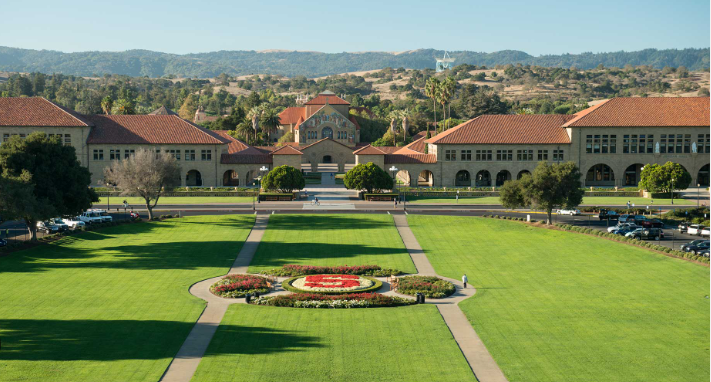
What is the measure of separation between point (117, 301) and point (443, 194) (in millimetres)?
66427

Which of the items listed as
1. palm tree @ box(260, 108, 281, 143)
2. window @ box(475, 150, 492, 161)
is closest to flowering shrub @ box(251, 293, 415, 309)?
window @ box(475, 150, 492, 161)

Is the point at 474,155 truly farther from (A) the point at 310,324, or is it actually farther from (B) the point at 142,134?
(A) the point at 310,324

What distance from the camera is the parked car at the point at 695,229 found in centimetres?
7150

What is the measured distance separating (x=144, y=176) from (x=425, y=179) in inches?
2223

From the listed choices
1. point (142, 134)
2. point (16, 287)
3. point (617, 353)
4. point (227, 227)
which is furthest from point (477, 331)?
point (142, 134)

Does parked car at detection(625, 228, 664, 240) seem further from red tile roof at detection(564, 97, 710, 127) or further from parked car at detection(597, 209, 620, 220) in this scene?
red tile roof at detection(564, 97, 710, 127)

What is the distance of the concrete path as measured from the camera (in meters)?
34.6

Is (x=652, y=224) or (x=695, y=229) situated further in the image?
(x=652, y=224)

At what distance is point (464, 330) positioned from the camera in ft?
135

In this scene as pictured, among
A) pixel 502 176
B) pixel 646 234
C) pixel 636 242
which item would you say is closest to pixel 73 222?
pixel 636 242

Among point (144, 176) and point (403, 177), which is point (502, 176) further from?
point (144, 176)

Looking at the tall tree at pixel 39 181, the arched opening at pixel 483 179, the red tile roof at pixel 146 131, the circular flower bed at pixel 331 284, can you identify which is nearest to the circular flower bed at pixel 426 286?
the circular flower bed at pixel 331 284

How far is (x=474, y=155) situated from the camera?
118 meters

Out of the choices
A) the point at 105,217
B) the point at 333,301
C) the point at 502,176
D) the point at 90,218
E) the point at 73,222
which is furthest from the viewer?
the point at 502,176
